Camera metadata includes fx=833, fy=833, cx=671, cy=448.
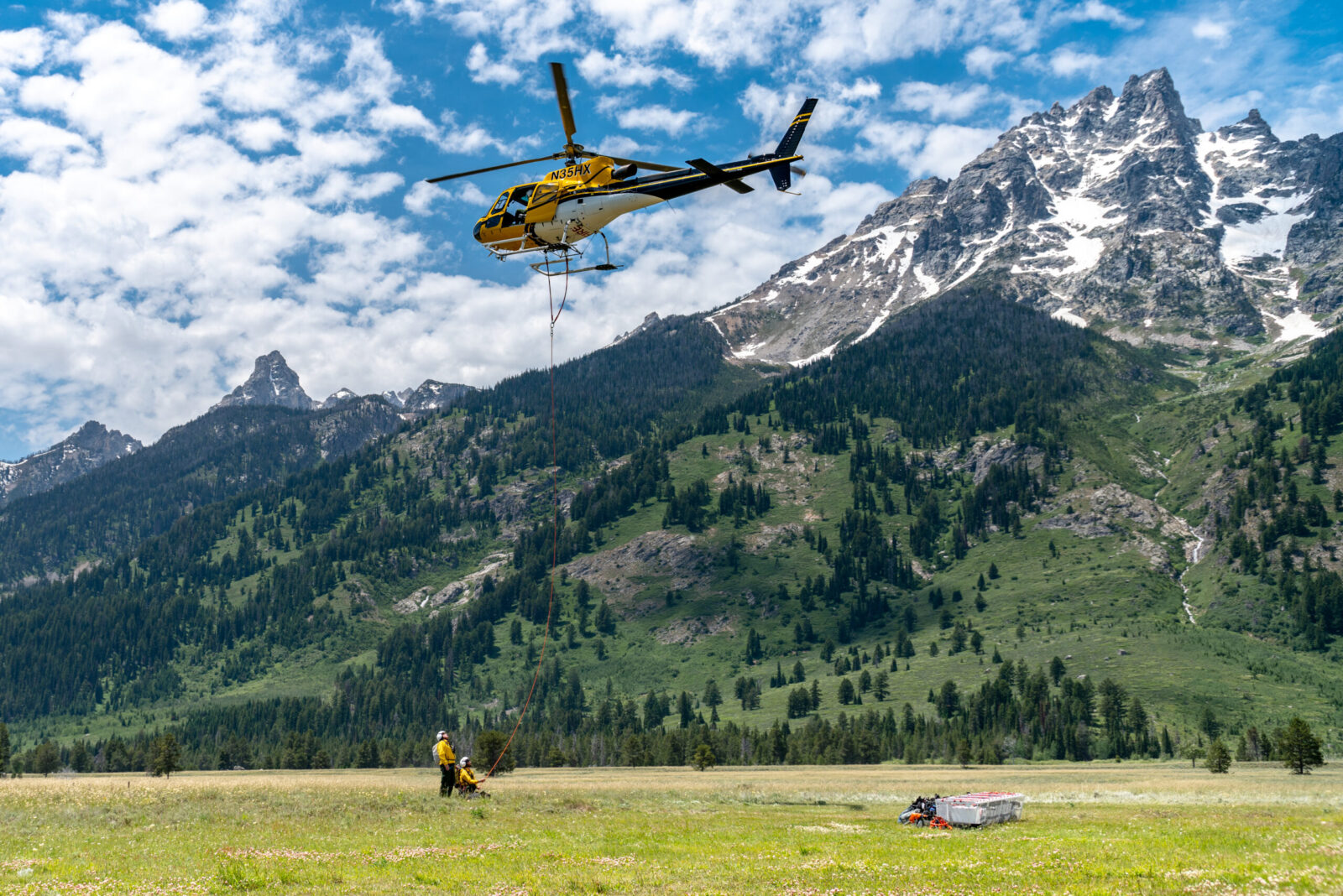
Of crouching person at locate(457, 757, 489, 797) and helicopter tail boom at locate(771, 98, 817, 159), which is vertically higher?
helicopter tail boom at locate(771, 98, 817, 159)

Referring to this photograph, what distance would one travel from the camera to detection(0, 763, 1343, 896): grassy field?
2106 centimetres

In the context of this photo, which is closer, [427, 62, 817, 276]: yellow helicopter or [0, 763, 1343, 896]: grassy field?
[0, 763, 1343, 896]: grassy field

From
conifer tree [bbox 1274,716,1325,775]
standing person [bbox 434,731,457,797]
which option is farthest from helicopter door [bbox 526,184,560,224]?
conifer tree [bbox 1274,716,1325,775]

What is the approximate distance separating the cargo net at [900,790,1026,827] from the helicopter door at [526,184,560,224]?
3599 cm

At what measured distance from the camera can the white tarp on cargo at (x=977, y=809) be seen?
3791 cm

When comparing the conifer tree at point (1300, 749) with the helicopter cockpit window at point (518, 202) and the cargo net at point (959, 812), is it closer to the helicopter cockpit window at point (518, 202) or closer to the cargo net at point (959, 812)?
the cargo net at point (959, 812)

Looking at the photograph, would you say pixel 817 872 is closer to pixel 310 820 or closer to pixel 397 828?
pixel 397 828

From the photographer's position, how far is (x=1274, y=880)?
20.7 m

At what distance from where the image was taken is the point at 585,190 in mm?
45438

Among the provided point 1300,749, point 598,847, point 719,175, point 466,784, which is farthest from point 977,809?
point 1300,749

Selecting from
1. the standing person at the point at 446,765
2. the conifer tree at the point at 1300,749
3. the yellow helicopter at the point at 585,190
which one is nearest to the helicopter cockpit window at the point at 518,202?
the yellow helicopter at the point at 585,190

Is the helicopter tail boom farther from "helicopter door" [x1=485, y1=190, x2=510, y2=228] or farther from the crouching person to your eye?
the crouching person

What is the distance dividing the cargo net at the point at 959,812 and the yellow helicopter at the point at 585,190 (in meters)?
31.3

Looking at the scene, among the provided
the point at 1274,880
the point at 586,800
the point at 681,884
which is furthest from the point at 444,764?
the point at 1274,880
